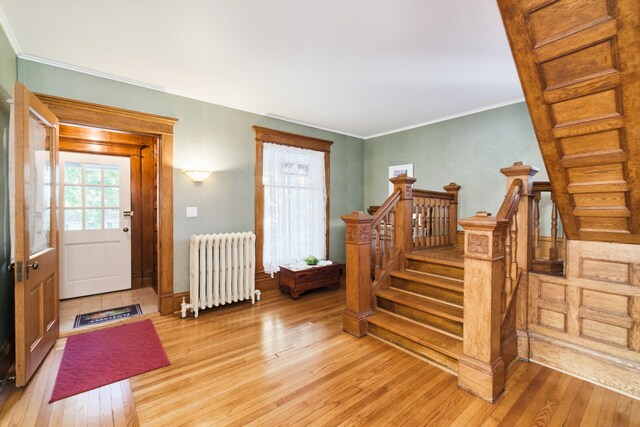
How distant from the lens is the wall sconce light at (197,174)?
3.53 metres

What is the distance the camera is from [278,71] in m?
2.95

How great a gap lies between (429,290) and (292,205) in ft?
8.04

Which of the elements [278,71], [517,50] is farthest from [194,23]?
[517,50]

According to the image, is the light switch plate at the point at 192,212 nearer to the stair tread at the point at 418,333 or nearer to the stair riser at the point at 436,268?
the stair tread at the point at 418,333

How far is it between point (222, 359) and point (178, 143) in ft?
8.37

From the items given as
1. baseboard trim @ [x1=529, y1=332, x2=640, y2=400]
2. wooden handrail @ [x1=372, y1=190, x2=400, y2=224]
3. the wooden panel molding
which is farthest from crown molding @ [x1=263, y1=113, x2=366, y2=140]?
baseboard trim @ [x1=529, y1=332, x2=640, y2=400]

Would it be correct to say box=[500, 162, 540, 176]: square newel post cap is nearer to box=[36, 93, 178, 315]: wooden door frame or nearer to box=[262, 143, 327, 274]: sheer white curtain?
box=[262, 143, 327, 274]: sheer white curtain

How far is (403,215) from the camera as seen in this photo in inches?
133

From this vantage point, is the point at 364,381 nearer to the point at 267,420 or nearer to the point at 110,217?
the point at 267,420

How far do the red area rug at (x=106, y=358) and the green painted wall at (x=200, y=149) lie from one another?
0.77 metres

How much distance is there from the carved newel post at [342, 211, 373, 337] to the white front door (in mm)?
3620

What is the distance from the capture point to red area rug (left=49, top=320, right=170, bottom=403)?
2.15 metres

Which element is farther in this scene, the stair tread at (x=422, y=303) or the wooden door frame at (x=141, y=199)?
the wooden door frame at (x=141, y=199)

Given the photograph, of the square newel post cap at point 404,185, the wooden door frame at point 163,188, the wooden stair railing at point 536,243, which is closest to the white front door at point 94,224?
the wooden door frame at point 163,188
